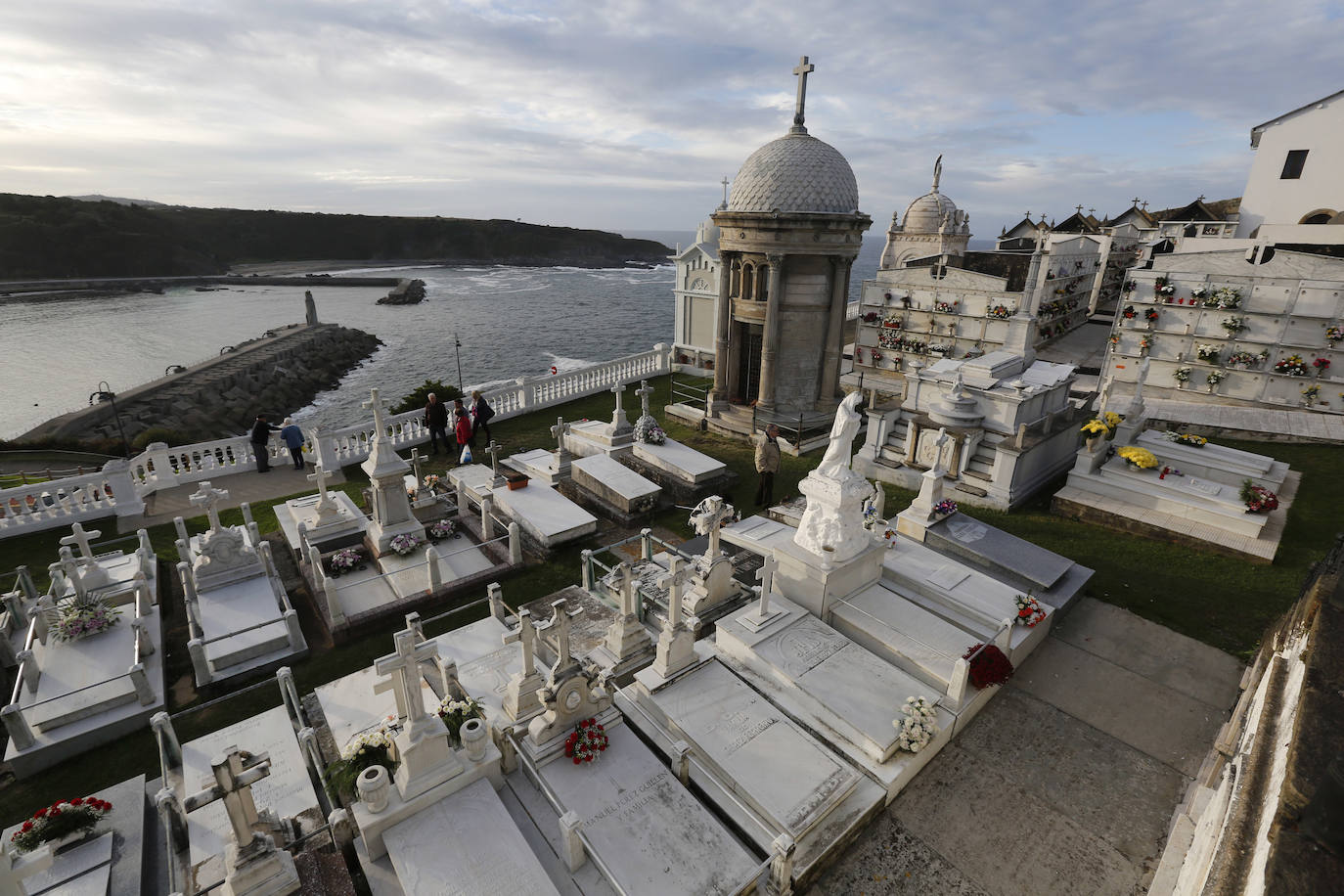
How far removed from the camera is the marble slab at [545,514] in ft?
41.7

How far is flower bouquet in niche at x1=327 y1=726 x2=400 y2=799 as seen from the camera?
6.30m

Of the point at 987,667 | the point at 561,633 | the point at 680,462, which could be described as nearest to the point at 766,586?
the point at 987,667

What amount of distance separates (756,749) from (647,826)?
5.31 ft

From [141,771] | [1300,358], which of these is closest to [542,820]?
[141,771]

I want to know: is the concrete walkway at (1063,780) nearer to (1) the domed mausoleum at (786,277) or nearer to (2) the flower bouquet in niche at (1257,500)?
(2) the flower bouquet in niche at (1257,500)

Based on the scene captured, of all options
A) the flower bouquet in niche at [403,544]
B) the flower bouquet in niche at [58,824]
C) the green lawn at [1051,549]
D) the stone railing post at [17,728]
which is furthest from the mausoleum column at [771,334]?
the stone railing post at [17,728]

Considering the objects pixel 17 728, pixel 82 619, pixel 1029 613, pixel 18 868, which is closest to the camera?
pixel 18 868

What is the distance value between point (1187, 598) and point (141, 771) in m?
16.3

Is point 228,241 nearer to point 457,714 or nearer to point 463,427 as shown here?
point 463,427

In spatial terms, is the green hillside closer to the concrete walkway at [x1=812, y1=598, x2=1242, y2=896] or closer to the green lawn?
the green lawn

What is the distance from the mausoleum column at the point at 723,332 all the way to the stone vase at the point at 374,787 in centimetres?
1549

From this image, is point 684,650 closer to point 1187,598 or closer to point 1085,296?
point 1187,598

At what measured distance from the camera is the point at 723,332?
20.0m

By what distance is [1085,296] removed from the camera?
3681 cm
